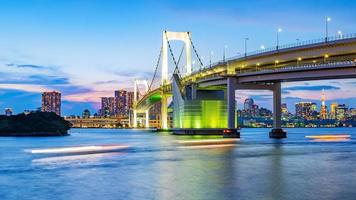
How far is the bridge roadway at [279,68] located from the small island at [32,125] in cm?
4493

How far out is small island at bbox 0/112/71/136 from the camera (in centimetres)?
11875

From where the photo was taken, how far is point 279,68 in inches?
2505

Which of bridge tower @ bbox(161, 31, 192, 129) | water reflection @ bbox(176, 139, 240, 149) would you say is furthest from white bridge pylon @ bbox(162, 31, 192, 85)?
water reflection @ bbox(176, 139, 240, 149)

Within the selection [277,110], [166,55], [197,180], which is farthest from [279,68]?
[166,55]

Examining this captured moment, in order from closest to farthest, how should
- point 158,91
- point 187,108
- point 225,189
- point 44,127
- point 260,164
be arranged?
1. point 225,189
2. point 260,164
3. point 187,108
4. point 158,91
5. point 44,127

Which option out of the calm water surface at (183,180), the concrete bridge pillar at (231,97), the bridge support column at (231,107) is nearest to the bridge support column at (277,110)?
the bridge support column at (231,107)

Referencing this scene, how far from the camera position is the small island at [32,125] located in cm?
11875

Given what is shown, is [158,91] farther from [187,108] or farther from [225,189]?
[225,189]

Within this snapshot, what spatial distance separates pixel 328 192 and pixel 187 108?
69.9 m

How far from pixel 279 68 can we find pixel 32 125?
72991mm

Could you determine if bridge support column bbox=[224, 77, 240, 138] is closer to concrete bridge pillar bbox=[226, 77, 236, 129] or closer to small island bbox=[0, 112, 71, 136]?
concrete bridge pillar bbox=[226, 77, 236, 129]

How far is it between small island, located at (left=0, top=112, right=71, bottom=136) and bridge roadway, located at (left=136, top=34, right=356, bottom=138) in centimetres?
4493

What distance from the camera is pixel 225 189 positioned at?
22203 millimetres

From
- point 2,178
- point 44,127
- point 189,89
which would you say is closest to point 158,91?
point 189,89
